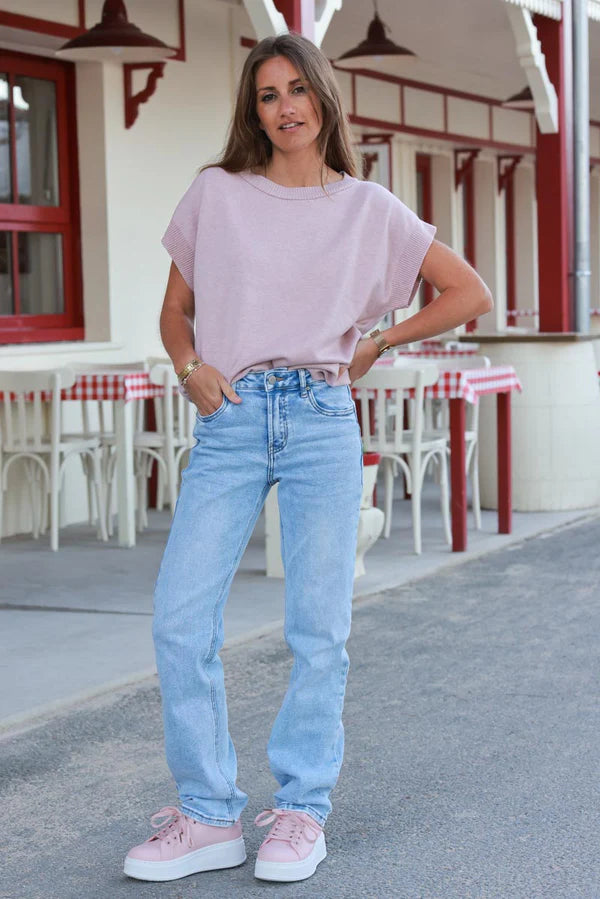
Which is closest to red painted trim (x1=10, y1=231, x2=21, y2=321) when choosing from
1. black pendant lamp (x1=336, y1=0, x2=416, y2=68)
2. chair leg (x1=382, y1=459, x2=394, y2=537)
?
black pendant lamp (x1=336, y1=0, x2=416, y2=68)

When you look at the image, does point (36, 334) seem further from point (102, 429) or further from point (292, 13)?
point (292, 13)

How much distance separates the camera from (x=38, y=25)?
738 cm

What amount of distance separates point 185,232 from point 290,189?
0.21 meters

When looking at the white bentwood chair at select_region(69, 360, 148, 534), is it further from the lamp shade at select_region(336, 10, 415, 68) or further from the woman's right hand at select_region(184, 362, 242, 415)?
the woman's right hand at select_region(184, 362, 242, 415)

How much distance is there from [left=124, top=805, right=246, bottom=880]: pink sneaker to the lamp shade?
615 cm

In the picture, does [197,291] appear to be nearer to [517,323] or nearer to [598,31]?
[598,31]

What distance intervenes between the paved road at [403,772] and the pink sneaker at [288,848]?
27 millimetres

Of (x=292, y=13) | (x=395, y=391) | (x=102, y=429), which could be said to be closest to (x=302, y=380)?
(x=292, y=13)

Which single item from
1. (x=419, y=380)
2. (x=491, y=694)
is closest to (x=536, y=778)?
(x=491, y=694)

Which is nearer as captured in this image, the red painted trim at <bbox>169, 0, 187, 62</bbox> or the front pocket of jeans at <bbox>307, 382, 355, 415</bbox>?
the front pocket of jeans at <bbox>307, 382, 355, 415</bbox>

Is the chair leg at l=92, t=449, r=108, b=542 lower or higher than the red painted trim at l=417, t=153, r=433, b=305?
lower

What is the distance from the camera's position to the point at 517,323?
15367 millimetres

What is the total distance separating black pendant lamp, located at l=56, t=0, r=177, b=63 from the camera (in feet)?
22.6

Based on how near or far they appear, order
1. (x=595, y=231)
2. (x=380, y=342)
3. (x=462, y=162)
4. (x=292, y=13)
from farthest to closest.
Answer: (x=595, y=231)
(x=462, y=162)
(x=292, y=13)
(x=380, y=342)
